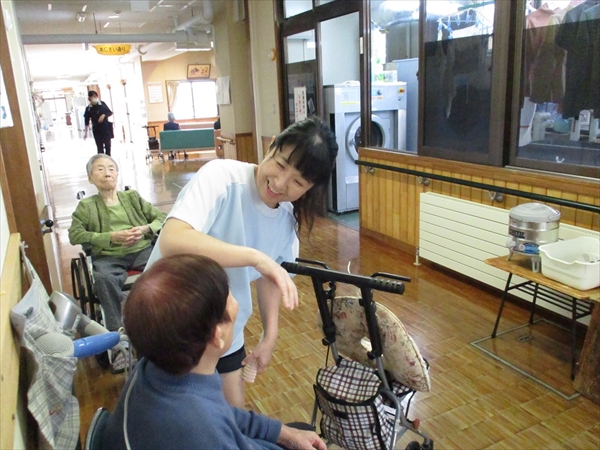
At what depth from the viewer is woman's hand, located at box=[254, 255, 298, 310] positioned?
1.11 meters

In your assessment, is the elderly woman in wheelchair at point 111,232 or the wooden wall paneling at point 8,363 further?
the elderly woman in wheelchair at point 111,232

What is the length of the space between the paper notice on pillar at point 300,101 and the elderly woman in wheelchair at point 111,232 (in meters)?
3.12

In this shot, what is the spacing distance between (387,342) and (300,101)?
15.2 feet

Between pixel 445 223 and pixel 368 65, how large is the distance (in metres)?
1.77

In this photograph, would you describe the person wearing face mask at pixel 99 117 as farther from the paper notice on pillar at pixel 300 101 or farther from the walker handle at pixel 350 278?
the walker handle at pixel 350 278

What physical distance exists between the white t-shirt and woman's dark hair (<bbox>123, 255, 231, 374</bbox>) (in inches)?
13.2

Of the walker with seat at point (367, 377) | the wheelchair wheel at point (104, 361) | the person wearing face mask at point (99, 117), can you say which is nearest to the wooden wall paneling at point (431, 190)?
the walker with seat at point (367, 377)

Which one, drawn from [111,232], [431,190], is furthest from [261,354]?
[431,190]

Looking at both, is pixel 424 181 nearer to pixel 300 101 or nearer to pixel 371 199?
pixel 371 199

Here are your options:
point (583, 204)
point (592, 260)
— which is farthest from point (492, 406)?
point (583, 204)

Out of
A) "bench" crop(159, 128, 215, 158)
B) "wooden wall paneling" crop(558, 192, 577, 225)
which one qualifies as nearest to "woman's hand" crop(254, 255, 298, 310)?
"wooden wall paneling" crop(558, 192, 577, 225)

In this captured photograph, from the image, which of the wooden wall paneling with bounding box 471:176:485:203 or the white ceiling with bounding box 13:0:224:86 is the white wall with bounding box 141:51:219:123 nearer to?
the white ceiling with bounding box 13:0:224:86

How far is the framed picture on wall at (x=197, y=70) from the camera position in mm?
15617

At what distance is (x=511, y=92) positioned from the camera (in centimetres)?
315
